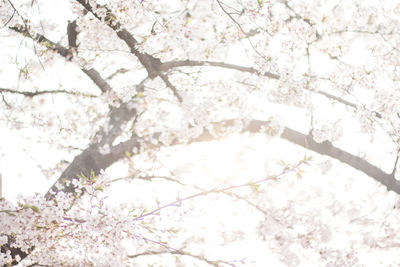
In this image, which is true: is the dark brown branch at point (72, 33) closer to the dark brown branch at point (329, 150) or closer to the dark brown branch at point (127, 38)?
the dark brown branch at point (127, 38)

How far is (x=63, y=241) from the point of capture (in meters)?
3.30

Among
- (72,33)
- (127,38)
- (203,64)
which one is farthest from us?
(72,33)

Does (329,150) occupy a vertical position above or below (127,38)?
above

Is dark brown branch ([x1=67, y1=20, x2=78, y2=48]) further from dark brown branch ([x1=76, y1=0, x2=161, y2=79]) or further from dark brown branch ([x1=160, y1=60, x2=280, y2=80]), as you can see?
dark brown branch ([x1=160, y1=60, x2=280, y2=80])

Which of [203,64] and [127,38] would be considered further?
[203,64]

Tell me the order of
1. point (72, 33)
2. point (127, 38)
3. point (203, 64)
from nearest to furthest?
point (127, 38), point (203, 64), point (72, 33)

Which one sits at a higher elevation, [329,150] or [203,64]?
[329,150]

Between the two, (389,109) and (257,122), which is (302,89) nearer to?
(257,122)

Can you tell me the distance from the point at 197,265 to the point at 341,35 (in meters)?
5.24

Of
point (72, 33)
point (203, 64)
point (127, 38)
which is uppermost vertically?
point (72, 33)

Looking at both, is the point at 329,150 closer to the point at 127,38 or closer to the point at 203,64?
the point at 203,64

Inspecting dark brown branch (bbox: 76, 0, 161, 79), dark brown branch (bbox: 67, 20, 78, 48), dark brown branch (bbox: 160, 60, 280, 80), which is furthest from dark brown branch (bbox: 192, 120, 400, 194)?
dark brown branch (bbox: 67, 20, 78, 48)

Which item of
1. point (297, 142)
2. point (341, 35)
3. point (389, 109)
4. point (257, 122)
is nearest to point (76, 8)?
point (257, 122)

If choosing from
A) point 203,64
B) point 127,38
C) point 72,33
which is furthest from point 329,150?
point 72,33
